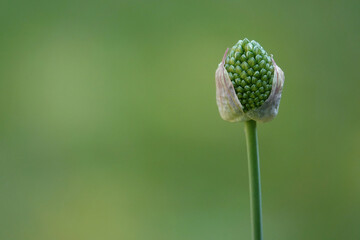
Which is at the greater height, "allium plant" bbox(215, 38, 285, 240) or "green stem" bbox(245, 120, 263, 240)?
"allium plant" bbox(215, 38, 285, 240)

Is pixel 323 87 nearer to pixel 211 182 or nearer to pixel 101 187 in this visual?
pixel 211 182

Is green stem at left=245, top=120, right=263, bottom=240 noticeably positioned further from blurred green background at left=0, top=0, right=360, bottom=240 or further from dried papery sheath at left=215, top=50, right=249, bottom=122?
blurred green background at left=0, top=0, right=360, bottom=240

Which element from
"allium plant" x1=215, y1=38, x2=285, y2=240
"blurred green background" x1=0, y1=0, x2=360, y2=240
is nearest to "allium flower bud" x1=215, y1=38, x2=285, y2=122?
"allium plant" x1=215, y1=38, x2=285, y2=240

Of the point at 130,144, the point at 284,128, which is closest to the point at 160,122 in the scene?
the point at 130,144

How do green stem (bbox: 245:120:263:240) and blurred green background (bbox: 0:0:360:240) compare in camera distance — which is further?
blurred green background (bbox: 0:0:360:240)

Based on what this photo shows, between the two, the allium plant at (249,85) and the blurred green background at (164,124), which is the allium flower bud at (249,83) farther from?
the blurred green background at (164,124)

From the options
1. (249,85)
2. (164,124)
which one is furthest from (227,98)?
(164,124)

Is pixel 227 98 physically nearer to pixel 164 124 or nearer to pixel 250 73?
pixel 250 73
